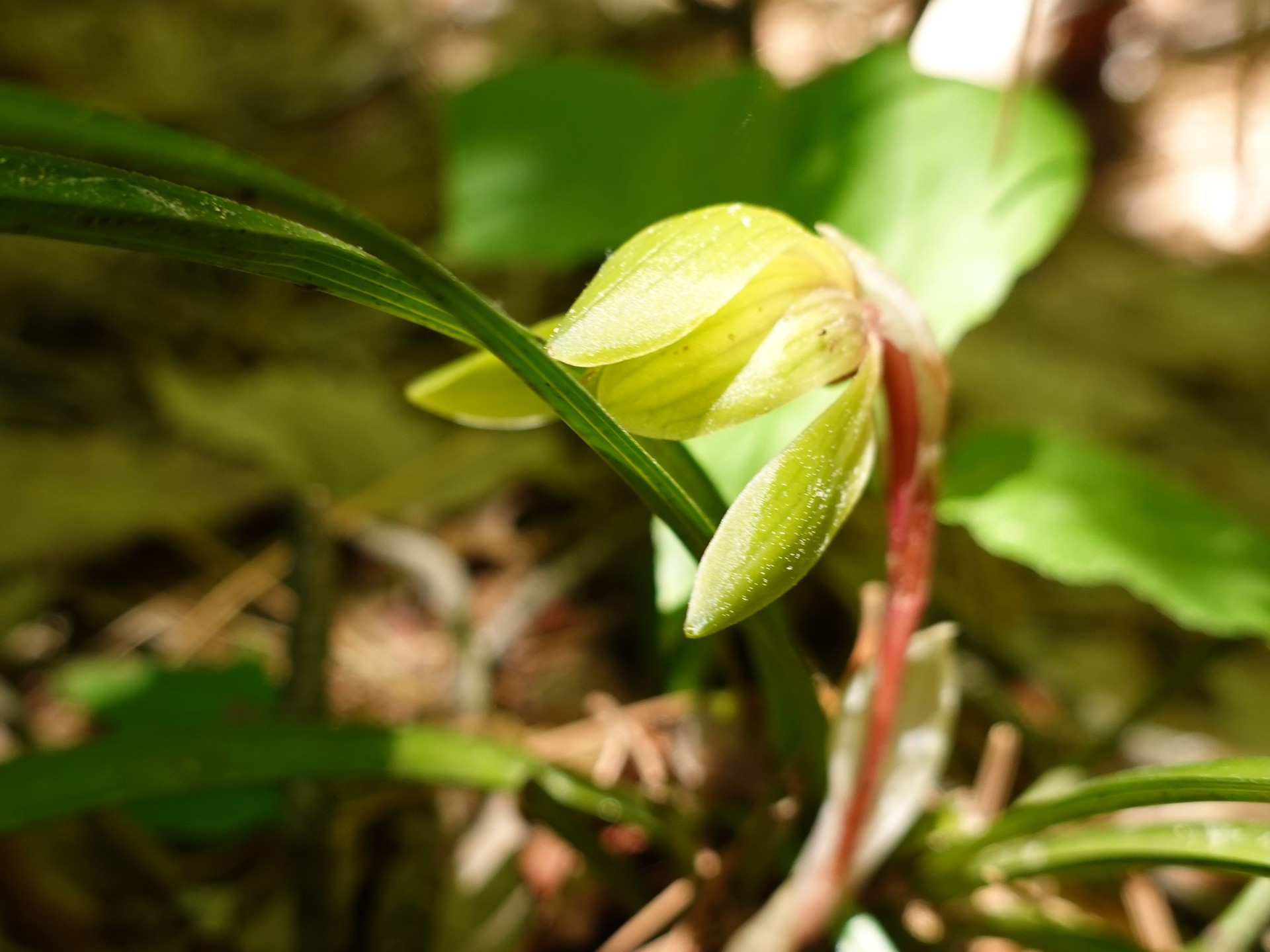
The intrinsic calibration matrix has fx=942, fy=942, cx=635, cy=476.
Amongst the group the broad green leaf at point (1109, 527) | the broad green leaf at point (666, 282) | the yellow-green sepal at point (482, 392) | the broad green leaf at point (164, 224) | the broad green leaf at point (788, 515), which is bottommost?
the broad green leaf at point (1109, 527)

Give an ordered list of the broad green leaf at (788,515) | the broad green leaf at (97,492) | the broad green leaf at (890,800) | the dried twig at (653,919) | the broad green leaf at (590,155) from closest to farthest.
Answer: the broad green leaf at (788,515)
the broad green leaf at (890,800)
the dried twig at (653,919)
the broad green leaf at (590,155)
the broad green leaf at (97,492)

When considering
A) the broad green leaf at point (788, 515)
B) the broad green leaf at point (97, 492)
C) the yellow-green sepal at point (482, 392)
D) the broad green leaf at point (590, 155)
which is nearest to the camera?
the broad green leaf at point (788, 515)

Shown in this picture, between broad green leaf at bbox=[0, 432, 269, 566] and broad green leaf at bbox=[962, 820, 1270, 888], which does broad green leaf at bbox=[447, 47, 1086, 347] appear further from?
broad green leaf at bbox=[0, 432, 269, 566]

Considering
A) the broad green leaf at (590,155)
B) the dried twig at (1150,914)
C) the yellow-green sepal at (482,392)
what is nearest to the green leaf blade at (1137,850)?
the dried twig at (1150,914)

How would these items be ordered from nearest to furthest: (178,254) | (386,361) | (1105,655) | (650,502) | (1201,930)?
(178,254) < (650,502) < (1201,930) < (1105,655) < (386,361)

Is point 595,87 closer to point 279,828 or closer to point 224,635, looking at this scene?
point 224,635

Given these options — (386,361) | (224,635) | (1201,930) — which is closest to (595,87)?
(386,361)

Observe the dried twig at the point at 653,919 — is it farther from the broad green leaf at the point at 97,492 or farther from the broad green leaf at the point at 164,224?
the broad green leaf at the point at 97,492
